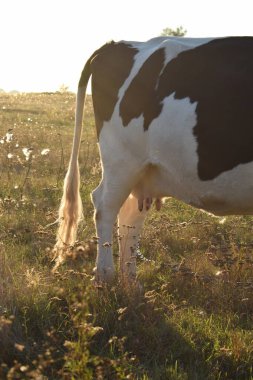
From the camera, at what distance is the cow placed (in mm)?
4445

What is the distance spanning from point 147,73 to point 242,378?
249 cm

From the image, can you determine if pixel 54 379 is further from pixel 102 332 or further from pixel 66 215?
pixel 66 215

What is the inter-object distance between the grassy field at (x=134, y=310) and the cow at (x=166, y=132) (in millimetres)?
347

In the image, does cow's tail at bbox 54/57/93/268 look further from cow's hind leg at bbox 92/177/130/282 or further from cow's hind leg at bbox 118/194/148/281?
cow's hind leg at bbox 118/194/148/281

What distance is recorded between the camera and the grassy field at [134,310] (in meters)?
3.51

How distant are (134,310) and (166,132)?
1337mm

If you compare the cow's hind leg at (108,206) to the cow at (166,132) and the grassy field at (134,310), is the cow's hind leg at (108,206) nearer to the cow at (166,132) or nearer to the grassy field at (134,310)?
the cow at (166,132)

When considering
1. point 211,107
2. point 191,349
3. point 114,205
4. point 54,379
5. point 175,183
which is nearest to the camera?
point 54,379

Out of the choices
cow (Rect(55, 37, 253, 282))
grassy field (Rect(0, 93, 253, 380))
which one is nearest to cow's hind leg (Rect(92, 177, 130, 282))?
cow (Rect(55, 37, 253, 282))

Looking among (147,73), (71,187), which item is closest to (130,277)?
(71,187)

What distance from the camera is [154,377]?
11.7 ft

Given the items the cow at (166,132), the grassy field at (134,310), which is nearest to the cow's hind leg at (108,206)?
the cow at (166,132)

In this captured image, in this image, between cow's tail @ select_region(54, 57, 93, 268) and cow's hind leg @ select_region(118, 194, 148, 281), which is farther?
cow's hind leg @ select_region(118, 194, 148, 281)

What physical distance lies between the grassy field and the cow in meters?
0.35
